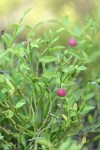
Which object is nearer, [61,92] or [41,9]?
[61,92]

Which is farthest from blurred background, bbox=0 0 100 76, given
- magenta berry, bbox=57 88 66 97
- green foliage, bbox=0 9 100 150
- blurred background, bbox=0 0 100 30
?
magenta berry, bbox=57 88 66 97

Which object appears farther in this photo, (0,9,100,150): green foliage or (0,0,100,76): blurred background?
(0,0,100,76): blurred background

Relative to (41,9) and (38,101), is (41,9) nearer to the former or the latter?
(41,9)

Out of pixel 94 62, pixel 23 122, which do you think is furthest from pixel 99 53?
pixel 23 122

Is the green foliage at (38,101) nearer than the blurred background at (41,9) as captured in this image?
Yes

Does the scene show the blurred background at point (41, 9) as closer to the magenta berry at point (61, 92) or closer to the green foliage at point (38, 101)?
the green foliage at point (38, 101)

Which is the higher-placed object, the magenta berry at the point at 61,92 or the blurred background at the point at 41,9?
the blurred background at the point at 41,9

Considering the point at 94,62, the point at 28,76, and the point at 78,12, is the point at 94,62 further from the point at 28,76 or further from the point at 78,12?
the point at 78,12

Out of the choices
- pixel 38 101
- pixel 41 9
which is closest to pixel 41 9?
pixel 41 9

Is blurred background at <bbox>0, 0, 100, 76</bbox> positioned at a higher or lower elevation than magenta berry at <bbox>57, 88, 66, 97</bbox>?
higher

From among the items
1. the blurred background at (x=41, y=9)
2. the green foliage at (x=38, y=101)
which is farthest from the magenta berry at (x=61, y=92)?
the blurred background at (x=41, y=9)

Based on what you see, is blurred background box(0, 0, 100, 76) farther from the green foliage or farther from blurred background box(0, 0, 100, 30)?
the green foliage
